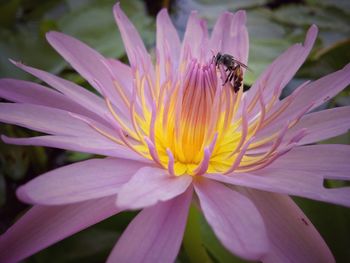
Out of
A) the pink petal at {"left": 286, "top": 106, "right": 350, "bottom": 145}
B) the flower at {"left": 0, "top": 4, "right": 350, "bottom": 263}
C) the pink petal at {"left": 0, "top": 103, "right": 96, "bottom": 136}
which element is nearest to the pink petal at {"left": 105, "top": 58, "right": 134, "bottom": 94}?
the flower at {"left": 0, "top": 4, "right": 350, "bottom": 263}

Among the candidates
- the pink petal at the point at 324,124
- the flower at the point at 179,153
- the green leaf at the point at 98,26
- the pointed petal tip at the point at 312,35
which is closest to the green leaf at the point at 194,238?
the flower at the point at 179,153

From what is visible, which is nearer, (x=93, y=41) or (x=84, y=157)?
(x=84, y=157)

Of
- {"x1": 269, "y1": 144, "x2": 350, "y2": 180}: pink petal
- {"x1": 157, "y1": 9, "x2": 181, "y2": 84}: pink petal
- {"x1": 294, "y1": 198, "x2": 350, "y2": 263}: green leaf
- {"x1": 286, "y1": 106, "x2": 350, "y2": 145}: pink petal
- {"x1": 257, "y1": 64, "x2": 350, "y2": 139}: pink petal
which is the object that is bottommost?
{"x1": 294, "y1": 198, "x2": 350, "y2": 263}: green leaf

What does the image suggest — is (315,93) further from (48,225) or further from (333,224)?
(48,225)

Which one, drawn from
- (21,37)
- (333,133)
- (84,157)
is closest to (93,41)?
(21,37)

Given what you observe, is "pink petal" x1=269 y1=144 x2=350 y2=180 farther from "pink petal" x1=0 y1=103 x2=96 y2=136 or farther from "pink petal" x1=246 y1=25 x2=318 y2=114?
"pink petal" x1=0 y1=103 x2=96 y2=136

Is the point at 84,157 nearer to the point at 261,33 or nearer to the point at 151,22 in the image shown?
the point at 151,22

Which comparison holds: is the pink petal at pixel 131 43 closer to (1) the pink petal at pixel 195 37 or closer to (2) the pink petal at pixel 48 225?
(1) the pink petal at pixel 195 37
